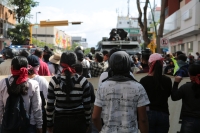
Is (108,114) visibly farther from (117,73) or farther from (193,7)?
(193,7)

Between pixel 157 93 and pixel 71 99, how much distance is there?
1.18 metres

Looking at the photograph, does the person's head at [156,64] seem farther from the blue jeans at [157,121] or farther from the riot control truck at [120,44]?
the riot control truck at [120,44]

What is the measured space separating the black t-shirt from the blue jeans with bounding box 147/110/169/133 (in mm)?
66

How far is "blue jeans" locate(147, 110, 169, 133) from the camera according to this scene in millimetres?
4727

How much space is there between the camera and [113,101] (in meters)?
3.53

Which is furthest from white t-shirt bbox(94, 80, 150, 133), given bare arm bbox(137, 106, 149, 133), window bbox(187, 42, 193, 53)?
window bbox(187, 42, 193, 53)

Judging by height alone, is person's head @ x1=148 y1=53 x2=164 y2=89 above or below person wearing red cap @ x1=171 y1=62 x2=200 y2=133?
above

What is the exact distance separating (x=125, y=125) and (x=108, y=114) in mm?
206

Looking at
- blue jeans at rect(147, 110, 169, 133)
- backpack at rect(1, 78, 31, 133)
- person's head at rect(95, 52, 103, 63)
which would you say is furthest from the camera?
person's head at rect(95, 52, 103, 63)

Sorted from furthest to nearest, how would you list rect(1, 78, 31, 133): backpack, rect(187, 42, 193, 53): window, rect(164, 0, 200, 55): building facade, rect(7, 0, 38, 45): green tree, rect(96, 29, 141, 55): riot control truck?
rect(7, 0, 38, 45): green tree < rect(187, 42, 193, 53): window < rect(164, 0, 200, 55): building facade < rect(96, 29, 141, 55): riot control truck < rect(1, 78, 31, 133): backpack

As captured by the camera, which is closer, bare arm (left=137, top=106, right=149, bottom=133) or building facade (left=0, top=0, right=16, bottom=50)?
Answer: bare arm (left=137, top=106, right=149, bottom=133)

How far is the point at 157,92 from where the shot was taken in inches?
185

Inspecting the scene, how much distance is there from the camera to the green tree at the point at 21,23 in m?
40.9

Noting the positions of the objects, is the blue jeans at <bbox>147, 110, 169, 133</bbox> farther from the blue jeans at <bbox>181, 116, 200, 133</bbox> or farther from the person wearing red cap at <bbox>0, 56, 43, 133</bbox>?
the person wearing red cap at <bbox>0, 56, 43, 133</bbox>
